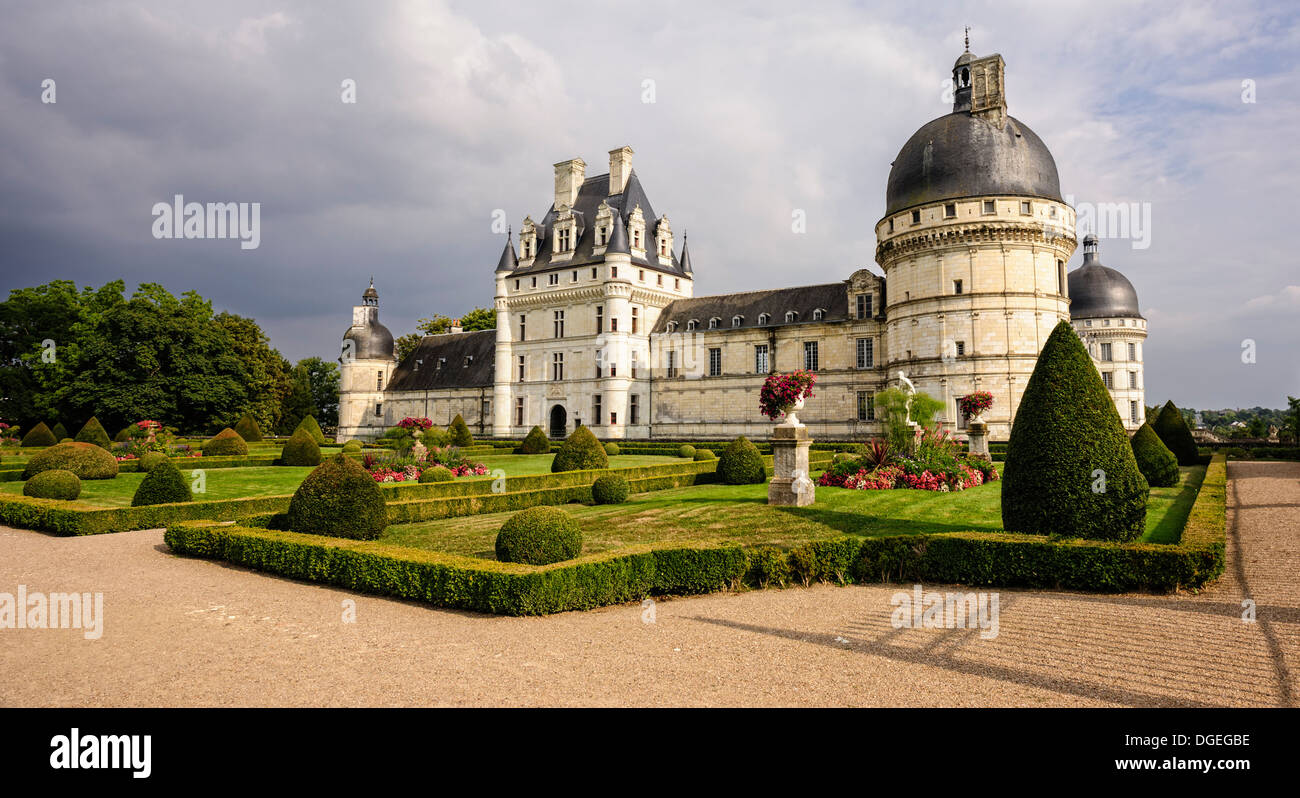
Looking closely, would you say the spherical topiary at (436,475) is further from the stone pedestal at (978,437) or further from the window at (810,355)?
the window at (810,355)

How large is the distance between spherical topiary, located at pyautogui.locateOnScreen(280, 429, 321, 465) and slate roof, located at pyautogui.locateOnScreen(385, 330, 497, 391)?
2569cm

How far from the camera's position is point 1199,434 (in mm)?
53969

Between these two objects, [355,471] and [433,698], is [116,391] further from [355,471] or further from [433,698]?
[433,698]

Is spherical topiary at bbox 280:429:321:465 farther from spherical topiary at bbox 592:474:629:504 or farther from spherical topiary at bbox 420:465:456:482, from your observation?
spherical topiary at bbox 592:474:629:504

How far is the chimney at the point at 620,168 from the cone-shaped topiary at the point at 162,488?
39246 mm

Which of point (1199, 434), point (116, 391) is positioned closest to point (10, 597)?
point (116, 391)

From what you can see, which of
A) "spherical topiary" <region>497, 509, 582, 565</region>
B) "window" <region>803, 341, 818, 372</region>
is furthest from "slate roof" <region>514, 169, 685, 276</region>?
"spherical topiary" <region>497, 509, 582, 565</region>

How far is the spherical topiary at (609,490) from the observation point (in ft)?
60.0

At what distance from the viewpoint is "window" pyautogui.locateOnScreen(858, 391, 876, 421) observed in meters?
40.8

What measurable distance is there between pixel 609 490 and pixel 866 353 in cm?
2692

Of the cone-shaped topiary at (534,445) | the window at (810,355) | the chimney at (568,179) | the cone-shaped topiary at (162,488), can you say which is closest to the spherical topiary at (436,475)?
the cone-shaped topiary at (162,488)

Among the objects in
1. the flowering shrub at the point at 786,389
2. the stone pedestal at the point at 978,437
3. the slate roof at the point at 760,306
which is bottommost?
the stone pedestal at the point at 978,437

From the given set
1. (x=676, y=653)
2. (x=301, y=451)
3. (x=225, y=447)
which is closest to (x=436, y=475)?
(x=301, y=451)
